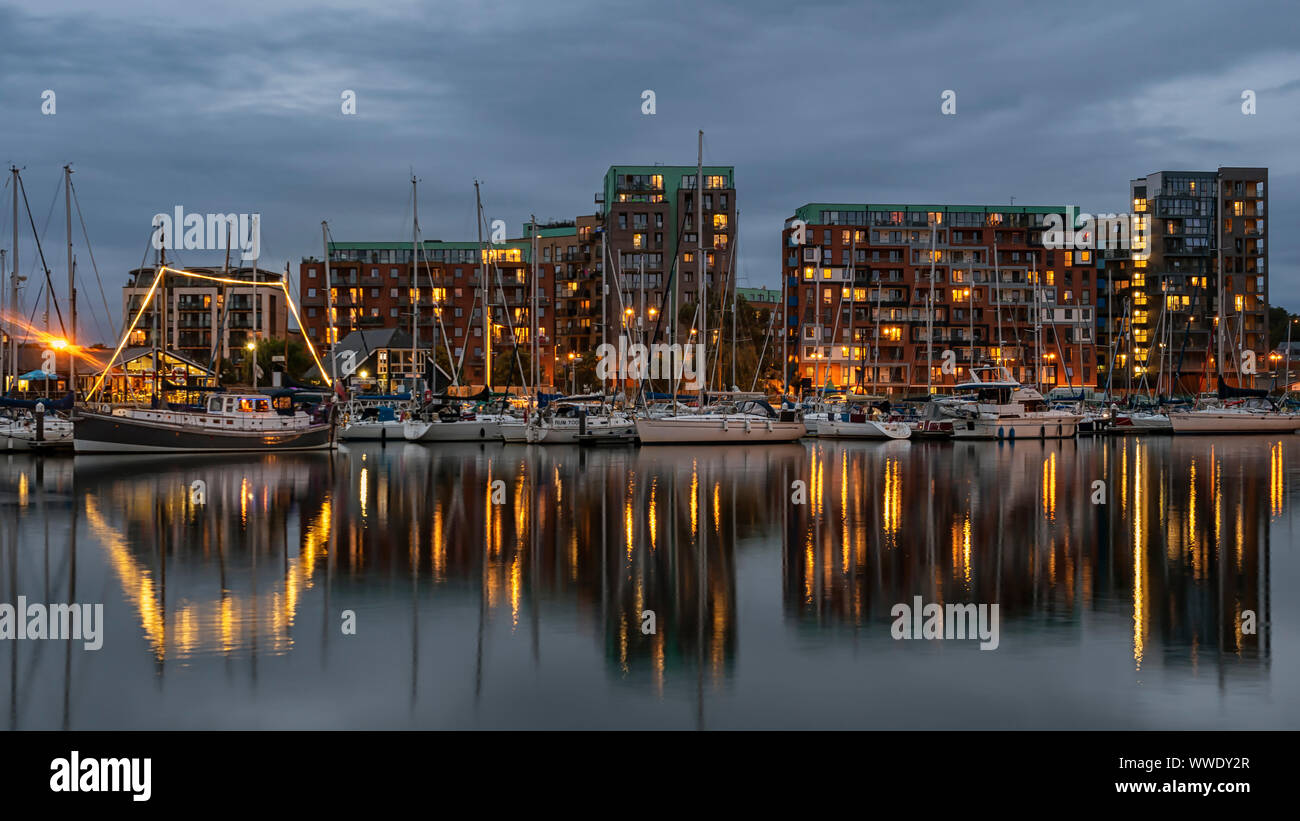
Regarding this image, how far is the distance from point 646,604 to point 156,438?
1721 inches

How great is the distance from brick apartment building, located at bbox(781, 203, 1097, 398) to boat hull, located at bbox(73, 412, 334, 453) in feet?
319

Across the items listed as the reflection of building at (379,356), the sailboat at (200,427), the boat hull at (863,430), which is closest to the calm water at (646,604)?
the sailboat at (200,427)

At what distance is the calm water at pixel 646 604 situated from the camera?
40.6 feet

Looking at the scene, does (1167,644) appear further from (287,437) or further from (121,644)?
(287,437)

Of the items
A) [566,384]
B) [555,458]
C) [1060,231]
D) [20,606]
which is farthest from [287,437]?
[1060,231]

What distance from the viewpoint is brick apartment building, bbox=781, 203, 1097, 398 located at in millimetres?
151175

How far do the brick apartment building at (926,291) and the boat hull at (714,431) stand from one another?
81.2 metres

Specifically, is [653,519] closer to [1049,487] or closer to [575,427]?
[1049,487]

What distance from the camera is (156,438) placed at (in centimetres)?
5491

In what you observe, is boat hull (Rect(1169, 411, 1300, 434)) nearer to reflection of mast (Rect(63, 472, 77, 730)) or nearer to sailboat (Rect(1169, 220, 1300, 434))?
sailboat (Rect(1169, 220, 1300, 434))

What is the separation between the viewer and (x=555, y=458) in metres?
56.0

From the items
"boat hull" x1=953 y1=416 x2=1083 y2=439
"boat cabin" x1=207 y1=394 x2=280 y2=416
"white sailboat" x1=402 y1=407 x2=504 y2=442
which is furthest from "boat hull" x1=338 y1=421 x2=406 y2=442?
"boat hull" x1=953 y1=416 x2=1083 y2=439
